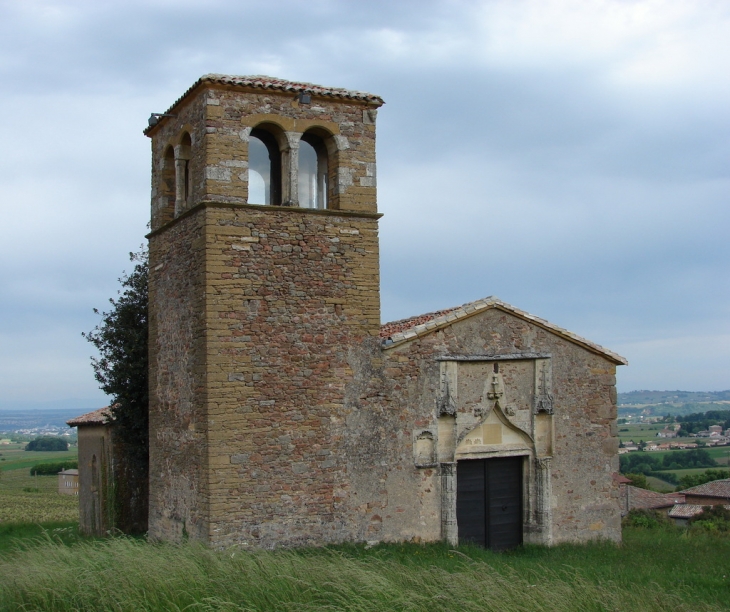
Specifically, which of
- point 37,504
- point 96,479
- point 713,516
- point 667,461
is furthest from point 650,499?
point 667,461

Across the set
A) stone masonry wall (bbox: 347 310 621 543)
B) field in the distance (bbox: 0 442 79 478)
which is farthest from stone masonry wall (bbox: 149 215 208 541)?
field in the distance (bbox: 0 442 79 478)

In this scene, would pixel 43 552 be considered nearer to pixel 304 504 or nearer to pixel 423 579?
pixel 304 504

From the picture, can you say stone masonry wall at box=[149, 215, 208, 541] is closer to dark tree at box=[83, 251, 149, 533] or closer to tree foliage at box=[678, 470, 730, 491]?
dark tree at box=[83, 251, 149, 533]

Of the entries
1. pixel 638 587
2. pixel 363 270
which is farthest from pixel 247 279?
pixel 638 587

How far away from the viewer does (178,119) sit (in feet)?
47.8

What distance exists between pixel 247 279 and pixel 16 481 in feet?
195

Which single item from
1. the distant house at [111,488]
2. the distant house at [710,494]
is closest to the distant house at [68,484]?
the distant house at [111,488]

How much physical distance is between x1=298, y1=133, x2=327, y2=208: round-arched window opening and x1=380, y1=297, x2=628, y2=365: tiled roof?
2.64 meters

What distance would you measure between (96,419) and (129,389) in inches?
93.5

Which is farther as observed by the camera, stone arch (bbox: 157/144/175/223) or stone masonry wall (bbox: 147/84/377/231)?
stone arch (bbox: 157/144/175/223)

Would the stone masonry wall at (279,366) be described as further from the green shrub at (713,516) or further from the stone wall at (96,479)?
the green shrub at (713,516)

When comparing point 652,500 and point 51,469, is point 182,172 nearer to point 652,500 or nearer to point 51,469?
point 652,500

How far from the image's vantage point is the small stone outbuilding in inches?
510

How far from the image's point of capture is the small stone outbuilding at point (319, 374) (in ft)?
42.5
